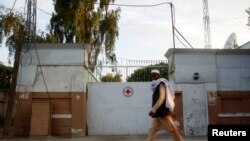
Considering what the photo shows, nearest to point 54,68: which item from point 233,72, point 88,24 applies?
point 233,72

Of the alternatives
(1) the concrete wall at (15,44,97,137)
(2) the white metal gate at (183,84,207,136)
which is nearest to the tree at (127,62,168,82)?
(2) the white metal gate at (183,84,207,136)

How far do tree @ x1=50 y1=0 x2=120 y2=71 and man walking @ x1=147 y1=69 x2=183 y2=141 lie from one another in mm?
18301

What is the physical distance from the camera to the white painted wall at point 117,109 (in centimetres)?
1689

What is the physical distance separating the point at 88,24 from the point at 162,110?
64.9ft

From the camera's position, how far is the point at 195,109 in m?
17.0

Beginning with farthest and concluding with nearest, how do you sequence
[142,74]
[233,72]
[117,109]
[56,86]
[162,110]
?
1. [142,74]
2. [233,72]
3. [117,109]
4. [56,86]
5. [162,110]

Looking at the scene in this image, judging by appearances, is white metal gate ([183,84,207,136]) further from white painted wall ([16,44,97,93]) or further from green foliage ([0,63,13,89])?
green foliage ([0,63,13,89])

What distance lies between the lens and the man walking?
27.8 feet

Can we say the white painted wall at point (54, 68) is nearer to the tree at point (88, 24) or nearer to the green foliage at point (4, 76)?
the tree at point (88, 24)

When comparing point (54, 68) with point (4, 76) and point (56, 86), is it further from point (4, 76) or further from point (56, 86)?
point (4, 76)

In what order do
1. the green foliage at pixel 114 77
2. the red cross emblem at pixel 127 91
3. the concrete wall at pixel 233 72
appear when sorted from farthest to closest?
the green foliage at pixel 114 77
the concrete wall at pixel 233 72
the red cross emblem at pixel 127 91

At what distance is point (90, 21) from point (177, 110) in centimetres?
1281

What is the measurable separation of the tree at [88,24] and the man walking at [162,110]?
18.3m

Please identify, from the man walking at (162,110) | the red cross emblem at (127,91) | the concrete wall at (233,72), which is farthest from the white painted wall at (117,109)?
the man walking at (162,110)
